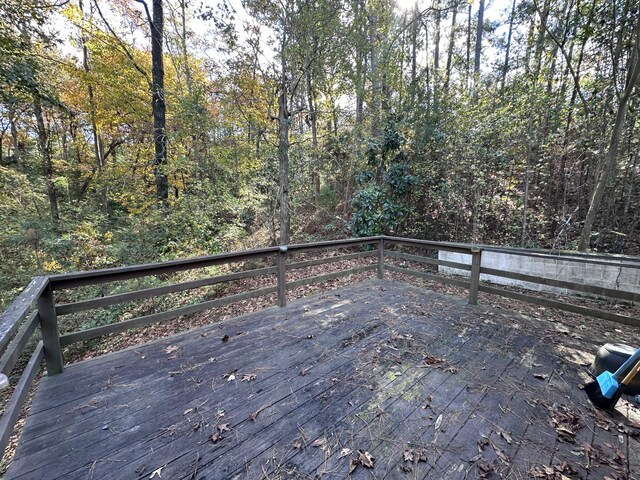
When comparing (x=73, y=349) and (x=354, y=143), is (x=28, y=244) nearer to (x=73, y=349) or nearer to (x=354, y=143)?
(x=73, y=349)

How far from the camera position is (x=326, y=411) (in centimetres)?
187

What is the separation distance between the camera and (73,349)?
15.3ft

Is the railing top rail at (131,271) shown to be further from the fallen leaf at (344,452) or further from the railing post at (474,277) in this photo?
the railing post at (474,277)

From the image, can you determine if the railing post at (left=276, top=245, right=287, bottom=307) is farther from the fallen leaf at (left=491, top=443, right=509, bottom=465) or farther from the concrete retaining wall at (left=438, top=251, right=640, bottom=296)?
the concrete retaining wall at (left=438, top=251, right=640, bottom=296)

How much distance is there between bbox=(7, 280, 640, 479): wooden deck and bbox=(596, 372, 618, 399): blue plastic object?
0.16 m

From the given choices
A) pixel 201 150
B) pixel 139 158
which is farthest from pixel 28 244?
pixel 201 150

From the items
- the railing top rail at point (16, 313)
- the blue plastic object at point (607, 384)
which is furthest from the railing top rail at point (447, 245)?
the railing top rail at point (16, 313)

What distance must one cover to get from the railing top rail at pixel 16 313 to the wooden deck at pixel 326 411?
2.66 feet

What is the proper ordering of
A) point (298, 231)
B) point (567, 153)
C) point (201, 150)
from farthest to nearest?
point (298, 231) → point (201, 150) → point (567, 153)

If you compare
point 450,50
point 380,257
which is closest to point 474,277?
point 380,257

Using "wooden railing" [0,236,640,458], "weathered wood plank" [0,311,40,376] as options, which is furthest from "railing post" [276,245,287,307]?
"weathered wood plank" [0,311,40,376]

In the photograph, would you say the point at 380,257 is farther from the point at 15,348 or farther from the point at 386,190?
the point at 15,348

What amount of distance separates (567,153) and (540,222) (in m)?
1.59

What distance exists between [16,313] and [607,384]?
366cm
